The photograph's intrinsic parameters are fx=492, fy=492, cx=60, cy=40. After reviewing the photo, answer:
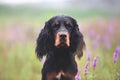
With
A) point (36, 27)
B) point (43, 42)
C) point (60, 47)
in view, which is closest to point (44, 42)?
point (43, 42)

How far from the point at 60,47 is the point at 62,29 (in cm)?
10

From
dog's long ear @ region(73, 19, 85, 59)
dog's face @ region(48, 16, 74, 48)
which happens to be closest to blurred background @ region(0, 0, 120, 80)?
dog's long ear @ region(73, 19, 85, 59)

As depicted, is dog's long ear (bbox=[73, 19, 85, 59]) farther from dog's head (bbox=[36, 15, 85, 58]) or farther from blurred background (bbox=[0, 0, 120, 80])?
blurred background (bbox=[0, 0, 120, 80])

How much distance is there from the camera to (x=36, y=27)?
3068 millimetres

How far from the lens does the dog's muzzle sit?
84.7 inches

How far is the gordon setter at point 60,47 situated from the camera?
2.19 meters

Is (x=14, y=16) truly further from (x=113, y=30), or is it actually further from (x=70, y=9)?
(x=113, y=30)

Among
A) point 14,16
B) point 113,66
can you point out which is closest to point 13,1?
point 14,16

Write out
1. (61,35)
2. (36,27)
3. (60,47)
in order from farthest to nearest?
(36,27) < (60,47) < (61,35)

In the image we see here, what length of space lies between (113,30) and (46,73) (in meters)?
0.94

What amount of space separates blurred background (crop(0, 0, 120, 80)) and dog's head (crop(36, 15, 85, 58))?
1.80ft

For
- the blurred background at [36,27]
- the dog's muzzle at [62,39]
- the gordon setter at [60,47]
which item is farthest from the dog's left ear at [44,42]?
the blurred background at [36,27]

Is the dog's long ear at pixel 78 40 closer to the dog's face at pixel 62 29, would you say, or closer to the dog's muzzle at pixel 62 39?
the dog's face at pixel 62 29

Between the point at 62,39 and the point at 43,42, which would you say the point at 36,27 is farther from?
the point at 62,39
